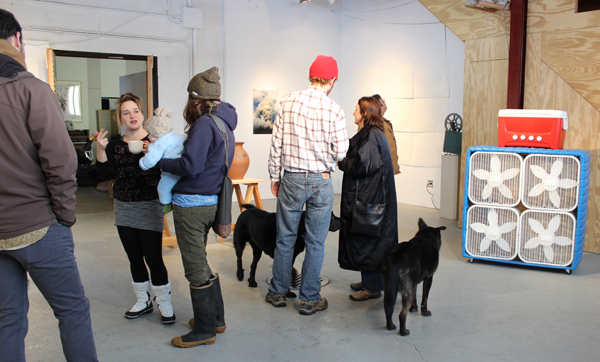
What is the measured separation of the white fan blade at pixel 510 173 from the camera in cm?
405

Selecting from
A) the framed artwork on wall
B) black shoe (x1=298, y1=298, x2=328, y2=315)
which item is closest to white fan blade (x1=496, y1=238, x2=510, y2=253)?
black shoe (x1=298, y1=298, x2=328, y2=315)

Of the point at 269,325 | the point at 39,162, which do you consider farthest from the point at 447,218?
the point at 39,162

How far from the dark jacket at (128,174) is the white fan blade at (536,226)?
309cm

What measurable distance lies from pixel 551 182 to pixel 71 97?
1106 centimetres

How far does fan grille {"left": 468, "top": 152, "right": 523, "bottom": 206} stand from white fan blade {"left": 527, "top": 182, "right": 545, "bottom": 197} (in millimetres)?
100

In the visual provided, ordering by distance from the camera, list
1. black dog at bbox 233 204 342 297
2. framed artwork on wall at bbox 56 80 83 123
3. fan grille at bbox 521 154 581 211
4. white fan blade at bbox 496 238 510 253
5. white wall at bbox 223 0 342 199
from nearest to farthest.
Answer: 1. black dog at bbox 233 204 342 297
2. fan grille at bbox 521 154 581 211
3. white fan blade at bbox 496 238 510 253
4. white wall at bbox 223 0 342 199
5. framed artwork on wall at bbox 56 80 83 123

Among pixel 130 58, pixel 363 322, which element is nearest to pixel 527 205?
pixel 363 322

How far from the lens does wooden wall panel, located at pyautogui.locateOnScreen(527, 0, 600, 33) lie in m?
4.48

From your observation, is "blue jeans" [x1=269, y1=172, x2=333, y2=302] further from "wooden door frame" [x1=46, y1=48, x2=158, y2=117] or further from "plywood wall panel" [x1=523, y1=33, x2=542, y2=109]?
"wooden door frame" [x1=46, y1=48, x2=158, y2=117]

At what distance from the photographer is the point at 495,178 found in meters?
4.12

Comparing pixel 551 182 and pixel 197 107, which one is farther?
pixel 551 182

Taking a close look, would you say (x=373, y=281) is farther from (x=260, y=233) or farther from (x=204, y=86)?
(x=204, y=86)

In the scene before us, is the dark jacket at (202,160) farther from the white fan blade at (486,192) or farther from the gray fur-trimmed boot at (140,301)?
the white fan blade at (486,192)

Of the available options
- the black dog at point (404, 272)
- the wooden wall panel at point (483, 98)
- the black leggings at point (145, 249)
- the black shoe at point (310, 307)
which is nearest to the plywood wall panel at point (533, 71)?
the wooden wall panel at point (483, 98)
